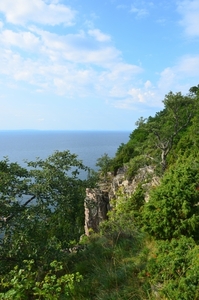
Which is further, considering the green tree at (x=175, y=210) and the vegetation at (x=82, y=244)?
the green tree at (x=175, y=210)

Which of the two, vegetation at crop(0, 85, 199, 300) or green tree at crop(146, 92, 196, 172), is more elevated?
green tree at crop(146, 92, 196, 172)

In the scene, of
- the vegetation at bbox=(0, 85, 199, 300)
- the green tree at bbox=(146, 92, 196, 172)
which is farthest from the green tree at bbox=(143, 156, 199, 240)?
the green tree at bbox=(146, 92, 196, 172)

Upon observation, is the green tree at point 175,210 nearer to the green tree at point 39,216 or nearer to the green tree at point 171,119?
the green tree at point 39,216

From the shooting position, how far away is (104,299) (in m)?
4.99

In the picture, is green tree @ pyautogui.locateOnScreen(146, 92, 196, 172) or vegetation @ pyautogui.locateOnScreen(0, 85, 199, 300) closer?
vegetation @ pyautogui.locateOnScreen(0, 85, 199, 300)

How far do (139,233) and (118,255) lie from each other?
133cm

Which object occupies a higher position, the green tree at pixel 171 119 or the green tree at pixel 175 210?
the green tree at pixel 171 119

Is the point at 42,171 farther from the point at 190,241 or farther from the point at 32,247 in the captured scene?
the point at 190,241

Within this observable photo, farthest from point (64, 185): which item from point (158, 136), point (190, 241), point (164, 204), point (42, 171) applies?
point (158, 136)

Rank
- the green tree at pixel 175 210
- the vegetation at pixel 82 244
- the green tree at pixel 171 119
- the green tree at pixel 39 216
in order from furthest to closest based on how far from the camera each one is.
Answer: the green tree at pixel 171 119 < the green tree at pixel 175 210 < the green tree at pixel 39 216 < the vegetation at pixel 82 244

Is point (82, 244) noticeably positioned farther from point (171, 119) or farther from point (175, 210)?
point (171, 119)

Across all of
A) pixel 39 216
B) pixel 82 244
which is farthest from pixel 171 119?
pixel 39 216

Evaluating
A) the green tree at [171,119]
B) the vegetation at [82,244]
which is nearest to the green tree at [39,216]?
the vegetation at [82,244]

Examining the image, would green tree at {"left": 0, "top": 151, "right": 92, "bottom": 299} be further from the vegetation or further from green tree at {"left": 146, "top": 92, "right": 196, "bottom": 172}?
green tree at {"left": 146, "top": 92, "right": 196, "bottom": 172}
